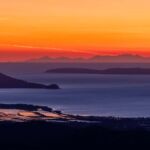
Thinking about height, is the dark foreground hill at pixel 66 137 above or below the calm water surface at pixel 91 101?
below

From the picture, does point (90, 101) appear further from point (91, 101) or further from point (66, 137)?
point (66, 137)

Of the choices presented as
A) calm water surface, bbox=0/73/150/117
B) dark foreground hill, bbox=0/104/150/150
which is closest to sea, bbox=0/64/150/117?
calm water surface, bbox=0/73/150/117

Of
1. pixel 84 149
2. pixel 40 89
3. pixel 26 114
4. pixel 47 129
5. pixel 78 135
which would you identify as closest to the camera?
pixel 84 149

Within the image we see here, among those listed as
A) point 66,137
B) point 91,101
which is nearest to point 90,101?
point 91,101

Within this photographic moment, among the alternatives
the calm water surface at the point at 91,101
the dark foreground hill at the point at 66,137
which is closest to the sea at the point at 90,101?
the calm water surface at the point at 91,101

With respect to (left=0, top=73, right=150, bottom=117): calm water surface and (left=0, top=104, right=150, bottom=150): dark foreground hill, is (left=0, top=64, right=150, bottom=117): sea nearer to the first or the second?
(left=0, top=73, right=150, bottom=117): calm water surface

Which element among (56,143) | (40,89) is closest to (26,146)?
(56,143)

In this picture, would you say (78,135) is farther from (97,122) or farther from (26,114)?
(26,114)

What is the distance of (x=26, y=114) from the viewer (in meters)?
51.2

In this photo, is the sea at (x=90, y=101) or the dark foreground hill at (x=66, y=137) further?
the sea at (x=90, y=101)

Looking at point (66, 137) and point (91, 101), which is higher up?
point (91, 101)

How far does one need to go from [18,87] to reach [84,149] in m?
90.6

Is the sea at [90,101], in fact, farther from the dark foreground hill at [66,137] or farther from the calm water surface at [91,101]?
the dark foreground hill at [66,137]

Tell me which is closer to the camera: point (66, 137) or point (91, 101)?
point (66, 137)
